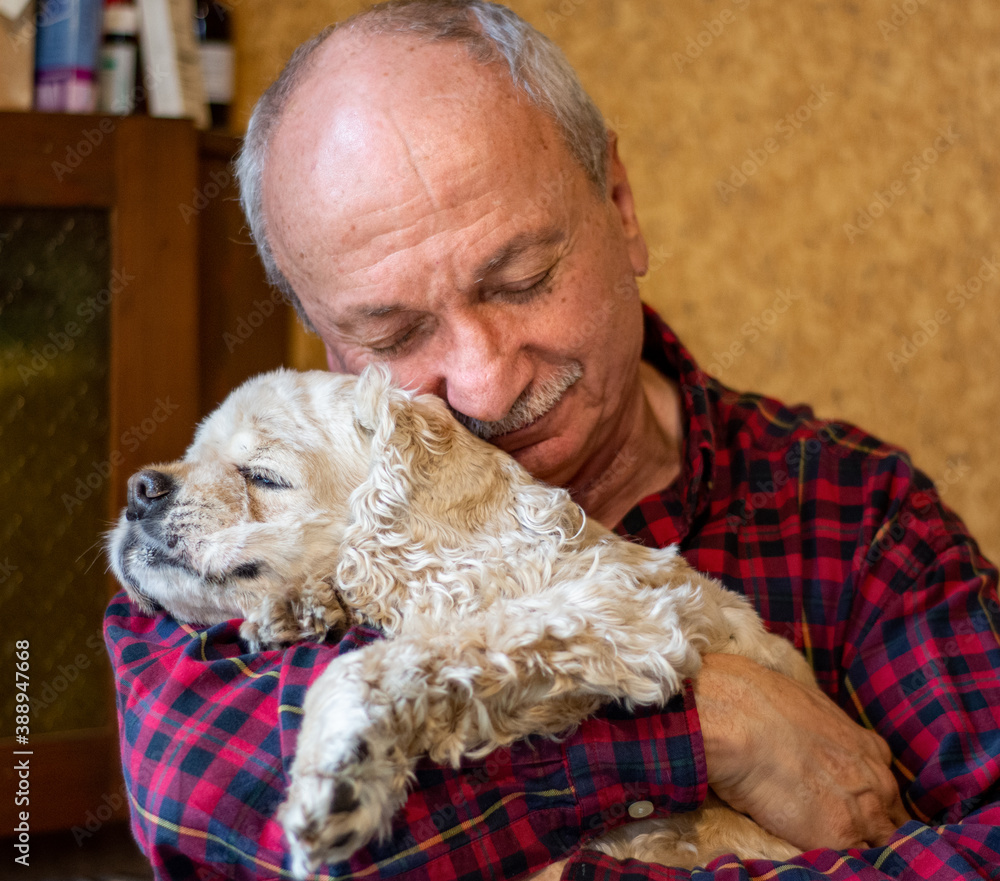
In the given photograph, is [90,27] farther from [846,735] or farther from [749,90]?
[846,735]

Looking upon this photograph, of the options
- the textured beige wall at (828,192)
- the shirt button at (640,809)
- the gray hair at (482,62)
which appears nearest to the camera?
the shirt button at (640,809)

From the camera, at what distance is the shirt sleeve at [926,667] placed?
1187 millimetres

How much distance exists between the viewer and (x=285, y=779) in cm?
96

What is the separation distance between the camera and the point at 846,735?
4.25 ft

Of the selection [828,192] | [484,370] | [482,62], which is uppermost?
[482,62]

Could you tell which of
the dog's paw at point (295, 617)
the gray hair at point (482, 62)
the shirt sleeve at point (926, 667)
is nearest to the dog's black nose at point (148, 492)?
the dog's paw at point (295, 617)

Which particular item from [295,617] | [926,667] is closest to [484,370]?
[295,617]

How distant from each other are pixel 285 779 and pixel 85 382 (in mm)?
1422

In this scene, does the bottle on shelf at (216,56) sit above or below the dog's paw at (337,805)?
above

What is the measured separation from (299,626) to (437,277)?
1.75ft

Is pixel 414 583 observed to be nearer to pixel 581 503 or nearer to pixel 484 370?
pixel 484 370

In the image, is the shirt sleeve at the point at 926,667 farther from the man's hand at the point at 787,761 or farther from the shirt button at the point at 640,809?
the shirt button at the point at 640,809

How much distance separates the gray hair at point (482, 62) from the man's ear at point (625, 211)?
3.3 inches

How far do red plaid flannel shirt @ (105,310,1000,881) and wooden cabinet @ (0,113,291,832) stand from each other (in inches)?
33.5
